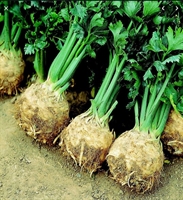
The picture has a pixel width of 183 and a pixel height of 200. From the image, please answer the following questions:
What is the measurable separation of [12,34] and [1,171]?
A: 1.29 m

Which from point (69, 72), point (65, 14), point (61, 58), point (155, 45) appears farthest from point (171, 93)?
point (65, 14)

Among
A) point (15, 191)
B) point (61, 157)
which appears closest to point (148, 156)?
point (61, 157)

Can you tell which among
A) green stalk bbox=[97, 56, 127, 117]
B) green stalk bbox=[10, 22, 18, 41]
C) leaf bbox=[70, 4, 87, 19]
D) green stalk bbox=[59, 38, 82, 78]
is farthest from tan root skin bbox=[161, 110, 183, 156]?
green stalk bbox=[10, 22, 18, 41]

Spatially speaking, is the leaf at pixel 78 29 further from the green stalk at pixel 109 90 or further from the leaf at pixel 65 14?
the green stalk at pixel 109 90

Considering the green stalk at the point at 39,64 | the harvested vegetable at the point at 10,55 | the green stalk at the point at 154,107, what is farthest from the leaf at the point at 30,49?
the green stalk at the point at 154,107

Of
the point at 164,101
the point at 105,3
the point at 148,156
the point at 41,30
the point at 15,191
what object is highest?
the point at 105,3

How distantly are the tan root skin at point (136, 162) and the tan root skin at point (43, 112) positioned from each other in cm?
54

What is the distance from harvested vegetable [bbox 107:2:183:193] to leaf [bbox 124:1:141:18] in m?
0.23

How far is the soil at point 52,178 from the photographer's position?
3912 mm

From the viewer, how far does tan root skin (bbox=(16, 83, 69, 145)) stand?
13.4ft

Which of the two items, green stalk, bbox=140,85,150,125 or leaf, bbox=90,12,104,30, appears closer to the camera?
leaf, bbox=90,12,104,30

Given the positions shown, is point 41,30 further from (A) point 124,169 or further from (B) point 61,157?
(A) point 124,169

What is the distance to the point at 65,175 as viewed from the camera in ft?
13.4

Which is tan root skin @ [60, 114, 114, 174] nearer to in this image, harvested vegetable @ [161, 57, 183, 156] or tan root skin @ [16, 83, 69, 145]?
tan root skin @ [16, 83, 69, 145]
